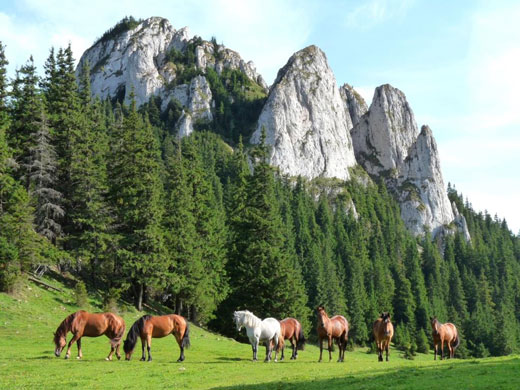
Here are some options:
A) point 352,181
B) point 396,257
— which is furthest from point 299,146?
point 396,257

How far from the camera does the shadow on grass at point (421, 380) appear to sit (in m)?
13.8

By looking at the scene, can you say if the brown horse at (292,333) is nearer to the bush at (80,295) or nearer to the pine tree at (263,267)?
the pine tree at (263,267)

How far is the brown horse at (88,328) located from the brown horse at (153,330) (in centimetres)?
69

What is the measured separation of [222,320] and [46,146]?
24917 mm

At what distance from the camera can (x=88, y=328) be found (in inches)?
882

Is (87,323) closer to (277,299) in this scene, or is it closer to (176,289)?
(176,289)

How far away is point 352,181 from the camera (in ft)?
631

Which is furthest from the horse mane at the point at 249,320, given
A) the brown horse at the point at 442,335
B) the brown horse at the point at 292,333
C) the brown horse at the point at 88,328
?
the brown horse at the point at 442,335

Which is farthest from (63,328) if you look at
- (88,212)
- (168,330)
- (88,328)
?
(88,212)

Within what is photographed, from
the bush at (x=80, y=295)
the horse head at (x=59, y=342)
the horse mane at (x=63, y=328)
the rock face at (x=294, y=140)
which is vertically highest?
the rock face at (x=294, y=140)

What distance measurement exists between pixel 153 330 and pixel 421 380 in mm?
13028

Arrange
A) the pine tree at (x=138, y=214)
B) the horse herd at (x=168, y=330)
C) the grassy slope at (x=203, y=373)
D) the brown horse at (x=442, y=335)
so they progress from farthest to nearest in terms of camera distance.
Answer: the pine tree at (x=138, y=214) → the brown horse at (x=442, y=335) → the horse herd at (x=168, y=330) → the grassy slope at (x=203, y=373)

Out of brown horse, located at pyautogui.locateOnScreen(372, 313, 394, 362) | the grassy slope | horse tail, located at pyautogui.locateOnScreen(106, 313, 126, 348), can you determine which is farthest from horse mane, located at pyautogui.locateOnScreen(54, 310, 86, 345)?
brown horse, located at pyautogui.locateOnScreen(372, 313, 394, 362)

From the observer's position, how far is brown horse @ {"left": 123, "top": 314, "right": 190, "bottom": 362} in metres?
22.0
